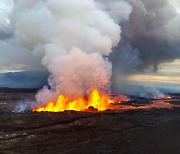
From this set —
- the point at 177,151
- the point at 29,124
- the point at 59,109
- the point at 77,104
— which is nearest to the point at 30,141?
the point at 29,124

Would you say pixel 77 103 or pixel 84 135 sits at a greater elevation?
pixel 77 103

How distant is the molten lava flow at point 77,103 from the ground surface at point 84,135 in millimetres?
7653

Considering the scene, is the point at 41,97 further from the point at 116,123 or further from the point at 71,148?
the point at 71,148

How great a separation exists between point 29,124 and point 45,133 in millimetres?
7234

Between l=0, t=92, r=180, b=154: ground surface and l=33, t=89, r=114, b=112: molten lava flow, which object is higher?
l=33, t=89, r=114, b=112: molten lava flow

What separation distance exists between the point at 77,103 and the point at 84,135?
26.9m

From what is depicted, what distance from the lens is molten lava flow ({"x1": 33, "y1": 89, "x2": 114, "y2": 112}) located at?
55.0 m

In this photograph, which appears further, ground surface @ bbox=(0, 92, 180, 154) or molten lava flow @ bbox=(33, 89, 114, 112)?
molten lava flow @ bbox=(33, 89, 114, 112)

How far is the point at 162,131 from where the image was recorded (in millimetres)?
35094

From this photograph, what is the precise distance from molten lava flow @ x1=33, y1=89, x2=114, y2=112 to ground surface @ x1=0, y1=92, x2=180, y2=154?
25.1ft

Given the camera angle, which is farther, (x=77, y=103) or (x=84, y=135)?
(x=77, y=103)

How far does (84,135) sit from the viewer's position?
32094mm

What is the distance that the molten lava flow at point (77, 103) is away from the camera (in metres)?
55.0

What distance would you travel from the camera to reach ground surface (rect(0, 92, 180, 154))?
25562 mm
